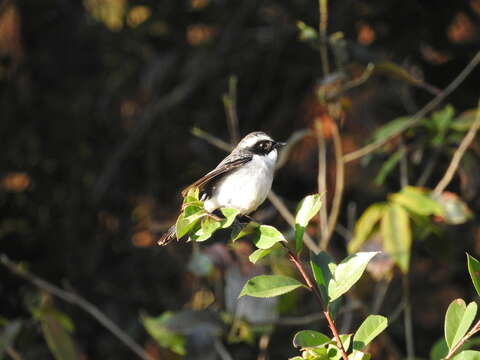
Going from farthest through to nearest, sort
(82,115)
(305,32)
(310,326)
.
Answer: (82,115) → (310,326) → (305,32)

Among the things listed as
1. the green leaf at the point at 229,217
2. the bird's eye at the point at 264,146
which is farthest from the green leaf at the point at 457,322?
the bird's eye at the point at 264,146

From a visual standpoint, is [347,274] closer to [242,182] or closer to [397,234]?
[242,182]

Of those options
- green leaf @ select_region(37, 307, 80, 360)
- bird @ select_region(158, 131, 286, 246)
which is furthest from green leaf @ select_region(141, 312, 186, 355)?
bird @ select_region(158, 131, 286, 246)

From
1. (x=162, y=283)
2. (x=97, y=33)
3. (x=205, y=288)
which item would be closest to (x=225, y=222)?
(x=205, y=288)

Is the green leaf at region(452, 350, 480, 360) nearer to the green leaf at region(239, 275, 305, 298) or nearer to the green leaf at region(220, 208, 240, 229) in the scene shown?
the green leaf at region(239, 275, 305, 298)

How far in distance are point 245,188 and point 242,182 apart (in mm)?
30

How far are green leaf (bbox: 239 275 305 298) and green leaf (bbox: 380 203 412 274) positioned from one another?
159cm

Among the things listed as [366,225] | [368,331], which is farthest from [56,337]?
[368,331]

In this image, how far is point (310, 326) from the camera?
4.74m

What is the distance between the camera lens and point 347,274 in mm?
1877

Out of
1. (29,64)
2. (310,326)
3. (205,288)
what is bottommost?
(310,326)

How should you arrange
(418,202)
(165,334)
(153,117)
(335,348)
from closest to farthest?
(335,348) < (418,202) < (165,334) < (153,117)

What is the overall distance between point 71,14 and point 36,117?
0.81 metres

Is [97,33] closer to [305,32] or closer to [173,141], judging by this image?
[173,141]
